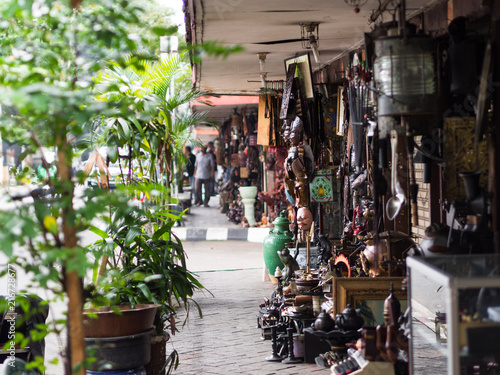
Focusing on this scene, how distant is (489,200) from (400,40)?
84cm

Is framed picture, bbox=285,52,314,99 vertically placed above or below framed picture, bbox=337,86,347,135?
above

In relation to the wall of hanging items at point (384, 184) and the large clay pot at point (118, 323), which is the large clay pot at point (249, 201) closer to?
the wall of hanging items at point (384, 184)

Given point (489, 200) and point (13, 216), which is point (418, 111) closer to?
point (489, 200)

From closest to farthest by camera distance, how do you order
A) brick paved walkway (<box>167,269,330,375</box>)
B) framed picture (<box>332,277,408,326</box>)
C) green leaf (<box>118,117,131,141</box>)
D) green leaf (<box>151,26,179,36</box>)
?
green leaf (<box>151,26,179,36</box>), framed picture (<box>332,277,408,326</box>), green leaf (<box>118,117,131,141</box>), brick paved walkway (<box>167,269,330,375</box>)

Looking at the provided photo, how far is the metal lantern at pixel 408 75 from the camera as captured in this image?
2.98m

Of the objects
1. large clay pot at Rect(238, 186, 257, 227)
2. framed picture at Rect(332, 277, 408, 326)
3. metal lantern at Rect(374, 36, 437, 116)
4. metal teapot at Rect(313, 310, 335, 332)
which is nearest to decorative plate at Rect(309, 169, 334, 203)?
framed picture at Rect(332, 277, 408, 326)

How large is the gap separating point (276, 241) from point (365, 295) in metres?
3.14

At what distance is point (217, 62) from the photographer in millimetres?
6852

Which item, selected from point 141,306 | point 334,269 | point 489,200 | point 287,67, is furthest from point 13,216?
point 287,67

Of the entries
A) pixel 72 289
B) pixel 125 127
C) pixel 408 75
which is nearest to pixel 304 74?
pixel 125 127

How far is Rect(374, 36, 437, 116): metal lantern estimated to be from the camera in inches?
117

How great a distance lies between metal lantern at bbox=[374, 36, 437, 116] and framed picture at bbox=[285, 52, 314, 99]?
2.93m

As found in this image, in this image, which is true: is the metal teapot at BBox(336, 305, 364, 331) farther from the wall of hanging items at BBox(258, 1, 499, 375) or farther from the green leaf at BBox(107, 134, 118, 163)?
the green leaf at BBox(107, 134, 118, 163)

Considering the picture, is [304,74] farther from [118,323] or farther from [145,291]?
[118,323]
